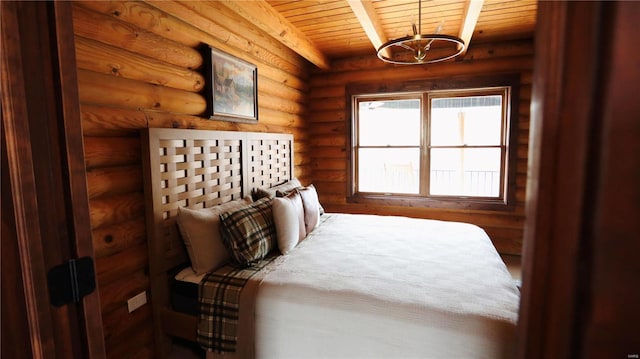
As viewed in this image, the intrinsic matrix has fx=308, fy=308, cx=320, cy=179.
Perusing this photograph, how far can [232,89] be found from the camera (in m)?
2.64

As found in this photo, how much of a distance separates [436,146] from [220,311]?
3270 millimetres

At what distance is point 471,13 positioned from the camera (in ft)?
8.22

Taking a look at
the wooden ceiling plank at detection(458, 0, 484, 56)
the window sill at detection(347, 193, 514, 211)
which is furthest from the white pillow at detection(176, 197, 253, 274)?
the window sill at detection(347, 193, 514, 211)

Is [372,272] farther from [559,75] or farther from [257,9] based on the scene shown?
[257,9]

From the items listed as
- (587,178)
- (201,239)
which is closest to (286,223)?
(201,239)

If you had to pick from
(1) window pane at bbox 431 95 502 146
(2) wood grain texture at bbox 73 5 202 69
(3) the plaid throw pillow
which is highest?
(2) wood grain texture at bbox 73 5 202 69

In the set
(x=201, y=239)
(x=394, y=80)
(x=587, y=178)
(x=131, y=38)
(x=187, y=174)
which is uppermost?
(x=394, y=80)

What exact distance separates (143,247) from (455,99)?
146 inches

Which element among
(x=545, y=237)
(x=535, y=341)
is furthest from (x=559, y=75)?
(x=535, y=341)

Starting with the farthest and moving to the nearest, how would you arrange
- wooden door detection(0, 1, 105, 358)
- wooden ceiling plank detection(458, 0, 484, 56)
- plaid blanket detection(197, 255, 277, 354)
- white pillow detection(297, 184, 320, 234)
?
white pillow detection(297, 184, 320, 234)
wooden ceiling plank detection(458, 0, 484, 56)
plaid blanket detection(197, 255, 277, 354)
wooden door detection(0, 1, 105, 358)

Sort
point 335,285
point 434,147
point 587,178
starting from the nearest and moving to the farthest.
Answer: point 587,178 → point 335,285 → point 434,147

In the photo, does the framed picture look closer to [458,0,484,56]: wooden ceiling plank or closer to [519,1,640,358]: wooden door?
[458,0,484,56]: wooden ceiling plank

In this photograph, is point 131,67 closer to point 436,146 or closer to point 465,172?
point 436,146

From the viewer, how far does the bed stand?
55.7 inches
